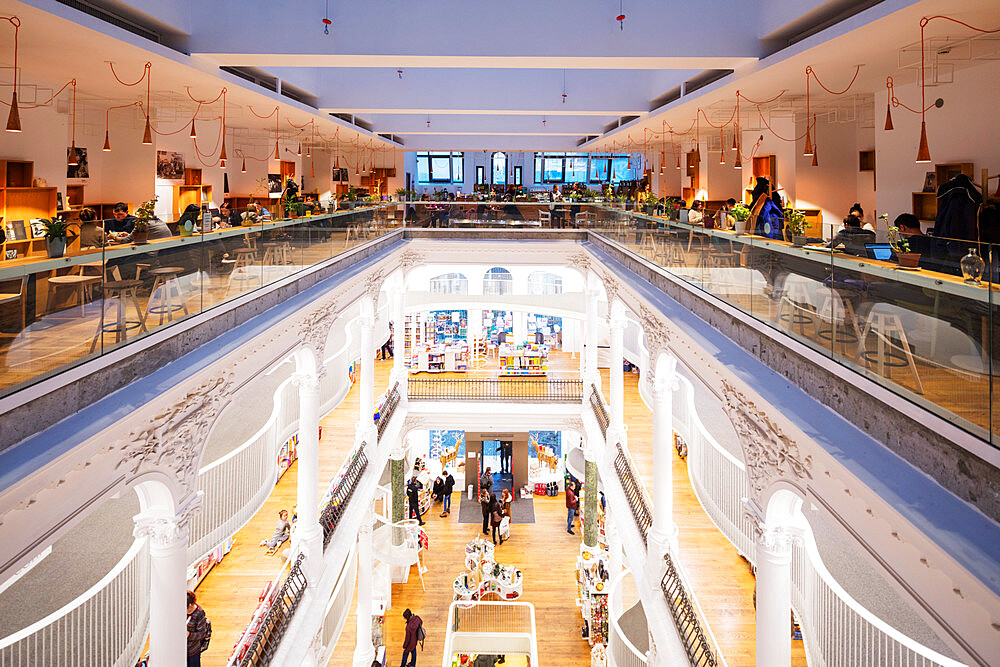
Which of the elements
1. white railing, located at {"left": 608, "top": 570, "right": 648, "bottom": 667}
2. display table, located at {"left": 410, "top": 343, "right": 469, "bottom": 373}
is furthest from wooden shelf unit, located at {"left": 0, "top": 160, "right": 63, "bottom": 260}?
display table, located at {"left": 410, "top": 343, "right": 469, "bottom": 373}

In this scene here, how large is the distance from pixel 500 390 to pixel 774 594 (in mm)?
15659

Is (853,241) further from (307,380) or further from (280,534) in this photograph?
(280,534)

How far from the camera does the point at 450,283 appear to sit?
1013 inches

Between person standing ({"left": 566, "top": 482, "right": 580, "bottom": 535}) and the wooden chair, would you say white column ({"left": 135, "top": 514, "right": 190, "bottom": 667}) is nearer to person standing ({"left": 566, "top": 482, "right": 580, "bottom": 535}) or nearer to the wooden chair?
the wooden chair

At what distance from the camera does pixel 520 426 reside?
18906 millimetres

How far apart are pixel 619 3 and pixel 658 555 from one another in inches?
268

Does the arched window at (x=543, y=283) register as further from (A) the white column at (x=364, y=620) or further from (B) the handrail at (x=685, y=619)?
(B) the handrail at (x=685, y=619)

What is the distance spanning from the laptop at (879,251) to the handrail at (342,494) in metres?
8.48

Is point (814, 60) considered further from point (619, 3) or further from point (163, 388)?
point (163, 388)

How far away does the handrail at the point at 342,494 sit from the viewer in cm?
1026

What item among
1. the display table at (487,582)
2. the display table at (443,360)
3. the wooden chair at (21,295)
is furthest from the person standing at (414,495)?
the wooden chair at (21,295)

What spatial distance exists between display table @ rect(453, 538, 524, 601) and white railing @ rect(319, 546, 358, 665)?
7.83 ft

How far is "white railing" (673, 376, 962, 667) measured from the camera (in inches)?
204

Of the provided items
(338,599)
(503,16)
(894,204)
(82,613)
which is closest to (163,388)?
(82,613)
